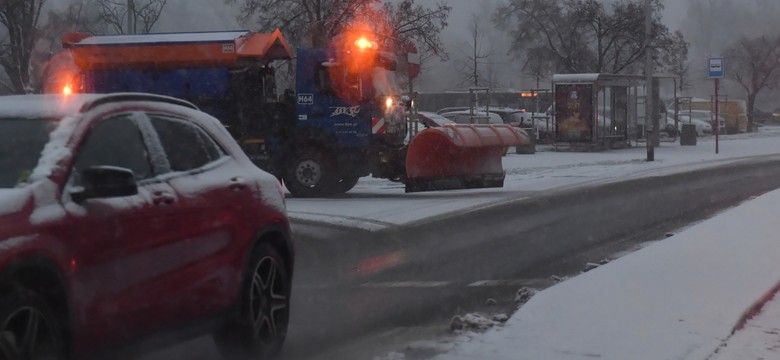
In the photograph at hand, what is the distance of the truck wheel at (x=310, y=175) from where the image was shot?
20.2 m

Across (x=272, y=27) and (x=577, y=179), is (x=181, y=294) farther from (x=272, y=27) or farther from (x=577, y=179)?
(x=272, y=27)

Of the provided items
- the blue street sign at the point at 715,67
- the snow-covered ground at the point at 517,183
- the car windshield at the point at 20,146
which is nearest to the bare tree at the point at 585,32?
the snow-covered ground at the point at 517,183

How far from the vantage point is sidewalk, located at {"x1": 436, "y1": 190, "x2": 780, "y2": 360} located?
23.1 feet

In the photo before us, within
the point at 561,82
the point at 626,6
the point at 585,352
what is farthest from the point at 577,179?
the point at 626,6

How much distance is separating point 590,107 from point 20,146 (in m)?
35.4

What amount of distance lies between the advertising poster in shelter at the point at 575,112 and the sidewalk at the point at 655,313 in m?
28.6

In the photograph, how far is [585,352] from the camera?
6.96m

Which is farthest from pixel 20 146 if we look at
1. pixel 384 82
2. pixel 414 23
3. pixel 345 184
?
pixel 414 23

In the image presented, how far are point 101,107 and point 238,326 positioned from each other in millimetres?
1730

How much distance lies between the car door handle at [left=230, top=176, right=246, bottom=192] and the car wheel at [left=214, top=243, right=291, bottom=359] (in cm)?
41

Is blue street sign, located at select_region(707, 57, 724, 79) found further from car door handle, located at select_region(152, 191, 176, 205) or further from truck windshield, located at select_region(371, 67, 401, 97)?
car door handle, located at select_region(152, 191, 176, 205)

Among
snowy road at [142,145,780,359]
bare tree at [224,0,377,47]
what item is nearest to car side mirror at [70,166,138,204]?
snowy road at [142,145,780,359]

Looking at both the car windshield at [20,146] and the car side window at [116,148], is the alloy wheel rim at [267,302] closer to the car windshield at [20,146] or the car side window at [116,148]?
the car side window at [116,148]

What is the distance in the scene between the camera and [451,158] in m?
20.1
